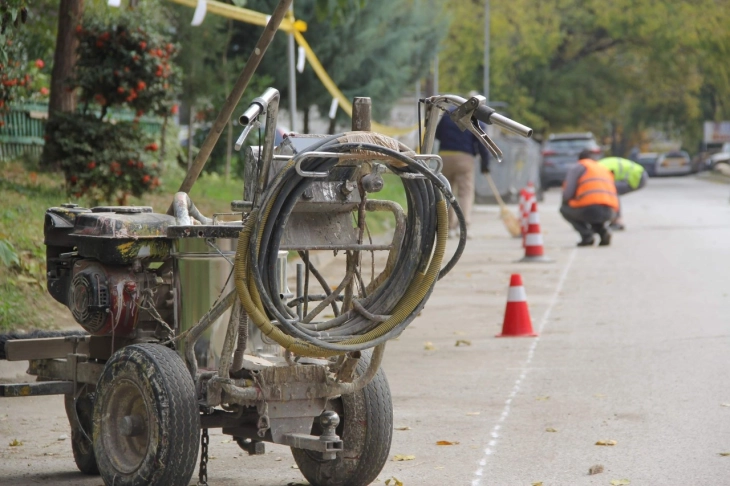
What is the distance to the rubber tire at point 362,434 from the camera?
223 inches

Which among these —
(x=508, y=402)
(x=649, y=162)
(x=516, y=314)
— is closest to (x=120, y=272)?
(x=508, y=402)

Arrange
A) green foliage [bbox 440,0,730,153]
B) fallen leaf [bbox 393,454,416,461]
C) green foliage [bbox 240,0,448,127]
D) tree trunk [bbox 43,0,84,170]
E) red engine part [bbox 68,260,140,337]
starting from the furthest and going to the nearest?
green foliage [bbox 440,0,730,153] → green foliage [bbox 240,0,448,127] → tree trunk [bbox 43,0,84,170] → fallen leaf [bbox 393,454,416,461] → red engine part [bbox 68,260,140,337]

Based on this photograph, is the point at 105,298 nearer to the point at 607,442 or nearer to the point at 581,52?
the point at 607,442

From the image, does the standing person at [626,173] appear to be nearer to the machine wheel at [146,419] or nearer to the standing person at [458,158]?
the standing person at [458,158]

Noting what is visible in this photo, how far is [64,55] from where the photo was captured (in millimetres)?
14609

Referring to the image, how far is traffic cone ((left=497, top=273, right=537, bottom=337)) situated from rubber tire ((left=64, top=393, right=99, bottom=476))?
17.4 feet

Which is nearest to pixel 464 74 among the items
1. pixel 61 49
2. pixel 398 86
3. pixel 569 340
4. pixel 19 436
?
pixel 398 86

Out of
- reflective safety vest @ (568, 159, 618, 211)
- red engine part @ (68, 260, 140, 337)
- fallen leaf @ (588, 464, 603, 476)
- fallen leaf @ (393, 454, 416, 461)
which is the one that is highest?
reflective safety vest @ (568, 159, 618, 211)

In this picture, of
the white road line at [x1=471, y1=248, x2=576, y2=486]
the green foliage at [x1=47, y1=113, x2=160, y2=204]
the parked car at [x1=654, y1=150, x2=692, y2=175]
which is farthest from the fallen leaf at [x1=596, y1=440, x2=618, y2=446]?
the parked car at [x1=654, y1=150, x2=692, y2=175]

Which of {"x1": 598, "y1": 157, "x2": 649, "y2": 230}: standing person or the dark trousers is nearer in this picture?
the dark trousers

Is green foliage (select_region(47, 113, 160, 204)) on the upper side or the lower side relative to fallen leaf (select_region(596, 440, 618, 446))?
upper

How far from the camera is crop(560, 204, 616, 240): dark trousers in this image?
1905 cm

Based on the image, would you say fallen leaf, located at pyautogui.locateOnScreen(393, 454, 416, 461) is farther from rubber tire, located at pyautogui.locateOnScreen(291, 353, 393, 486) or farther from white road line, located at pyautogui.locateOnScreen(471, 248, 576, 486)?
rubber tire, located at pyautogui.locateOnScreen(291, 353, 393, 486)

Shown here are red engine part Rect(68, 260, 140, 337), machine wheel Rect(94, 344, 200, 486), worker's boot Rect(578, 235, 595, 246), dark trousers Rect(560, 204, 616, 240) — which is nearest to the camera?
machine wheel Rect(94, 344, 200, 486)
